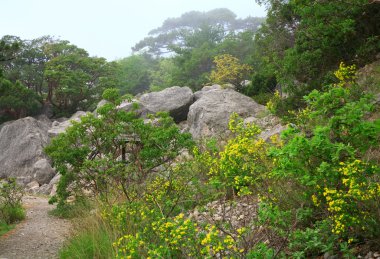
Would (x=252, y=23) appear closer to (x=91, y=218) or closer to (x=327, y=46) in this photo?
(x=327, y=46)

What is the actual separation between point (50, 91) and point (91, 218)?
2064cm

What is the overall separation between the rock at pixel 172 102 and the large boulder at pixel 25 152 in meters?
4.97

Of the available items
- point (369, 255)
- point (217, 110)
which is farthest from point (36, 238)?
point (217, 110)

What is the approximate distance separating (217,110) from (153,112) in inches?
147

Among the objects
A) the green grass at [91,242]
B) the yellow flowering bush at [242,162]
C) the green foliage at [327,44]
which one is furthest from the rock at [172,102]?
the yellow flowering bush at [242,162]

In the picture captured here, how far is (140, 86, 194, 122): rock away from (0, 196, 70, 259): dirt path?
8100 millimetres

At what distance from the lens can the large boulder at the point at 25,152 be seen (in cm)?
1694

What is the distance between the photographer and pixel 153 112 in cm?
1638

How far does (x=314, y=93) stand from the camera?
2.94 metres

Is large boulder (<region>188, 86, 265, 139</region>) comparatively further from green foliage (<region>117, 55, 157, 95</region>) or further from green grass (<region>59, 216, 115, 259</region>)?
green foliage (<region>117, 55, 157, 95</region>)

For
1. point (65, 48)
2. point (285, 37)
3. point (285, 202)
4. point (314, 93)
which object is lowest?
point (285, 202)

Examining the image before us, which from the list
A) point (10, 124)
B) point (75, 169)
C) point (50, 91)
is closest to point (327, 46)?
point (75, 169)

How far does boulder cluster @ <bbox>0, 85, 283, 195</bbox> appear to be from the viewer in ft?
43.4

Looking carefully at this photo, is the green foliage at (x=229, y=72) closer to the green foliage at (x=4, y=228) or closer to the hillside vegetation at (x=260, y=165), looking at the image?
the hillside vegetation at (x=260, y=165)
